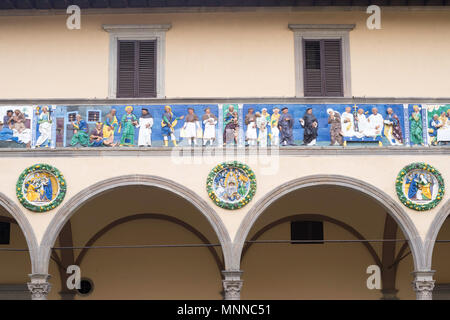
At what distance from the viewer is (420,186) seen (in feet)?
51.5

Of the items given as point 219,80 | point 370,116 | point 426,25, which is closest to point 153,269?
point 219,80

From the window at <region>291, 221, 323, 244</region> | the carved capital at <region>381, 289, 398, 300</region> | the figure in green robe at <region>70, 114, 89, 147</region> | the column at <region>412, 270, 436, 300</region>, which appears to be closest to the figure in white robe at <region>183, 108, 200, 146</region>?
the figure in green robe at <region>70, 114, 89, 147</region>

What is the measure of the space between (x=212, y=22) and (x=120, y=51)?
193cm

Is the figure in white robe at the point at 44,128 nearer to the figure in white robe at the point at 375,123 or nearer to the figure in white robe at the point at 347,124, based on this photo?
the figure in white robe at the point at 347,124

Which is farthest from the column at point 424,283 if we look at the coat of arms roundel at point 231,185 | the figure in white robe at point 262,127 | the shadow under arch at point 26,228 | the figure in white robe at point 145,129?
the shadow under arch at point 26,228

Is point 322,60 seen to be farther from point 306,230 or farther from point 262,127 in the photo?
point 306,230

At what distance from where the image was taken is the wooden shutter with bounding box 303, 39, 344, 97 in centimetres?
1667

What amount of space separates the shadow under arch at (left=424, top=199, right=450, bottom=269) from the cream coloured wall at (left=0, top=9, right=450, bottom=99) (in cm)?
239

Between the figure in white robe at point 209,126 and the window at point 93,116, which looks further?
the window at point 93,116

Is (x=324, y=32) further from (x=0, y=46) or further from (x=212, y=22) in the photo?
(x=0, y=46)

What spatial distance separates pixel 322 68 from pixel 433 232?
3857 mm

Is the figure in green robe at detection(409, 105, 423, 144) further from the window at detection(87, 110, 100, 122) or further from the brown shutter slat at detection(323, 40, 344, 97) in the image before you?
the window at detection(87, 110, 100, 122)

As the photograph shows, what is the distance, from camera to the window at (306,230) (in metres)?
19.1

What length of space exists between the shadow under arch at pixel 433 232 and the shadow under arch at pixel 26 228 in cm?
712
